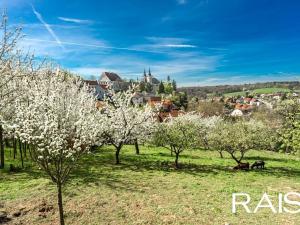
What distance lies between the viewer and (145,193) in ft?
66.6

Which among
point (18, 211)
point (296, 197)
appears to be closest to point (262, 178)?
point (296, 197)

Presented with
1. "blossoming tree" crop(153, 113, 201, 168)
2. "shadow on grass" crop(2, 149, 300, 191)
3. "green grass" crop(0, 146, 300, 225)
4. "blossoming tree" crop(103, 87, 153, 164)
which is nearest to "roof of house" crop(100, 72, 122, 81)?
"blossoming tree" crop(103, 87, 153, 164)

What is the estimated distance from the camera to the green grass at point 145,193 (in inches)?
634

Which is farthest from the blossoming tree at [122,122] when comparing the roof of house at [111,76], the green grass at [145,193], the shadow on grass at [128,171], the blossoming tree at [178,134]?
the roof of house at [111,76]

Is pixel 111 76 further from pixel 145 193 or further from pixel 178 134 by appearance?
pixel 145 193

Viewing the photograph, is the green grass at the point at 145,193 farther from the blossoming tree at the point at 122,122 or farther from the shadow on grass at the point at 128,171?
the blossoming tree at the point at 122,122

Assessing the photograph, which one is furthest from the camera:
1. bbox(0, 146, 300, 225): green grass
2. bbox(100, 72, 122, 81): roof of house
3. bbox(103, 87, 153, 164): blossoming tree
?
bbox(100, 72, 122, 81): roof of house

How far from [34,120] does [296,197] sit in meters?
17.4

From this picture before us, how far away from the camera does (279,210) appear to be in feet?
59.7

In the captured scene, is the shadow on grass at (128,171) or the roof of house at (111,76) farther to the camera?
the roof of house at (111,76)

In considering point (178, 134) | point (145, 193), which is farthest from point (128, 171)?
point (145, 193)

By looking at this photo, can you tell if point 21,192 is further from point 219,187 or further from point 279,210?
point 279,210

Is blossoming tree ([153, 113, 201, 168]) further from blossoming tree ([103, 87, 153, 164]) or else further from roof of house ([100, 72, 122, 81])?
roof of house ([100, 72, 122, 81])

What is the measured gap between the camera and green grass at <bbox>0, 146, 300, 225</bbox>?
16109mm
